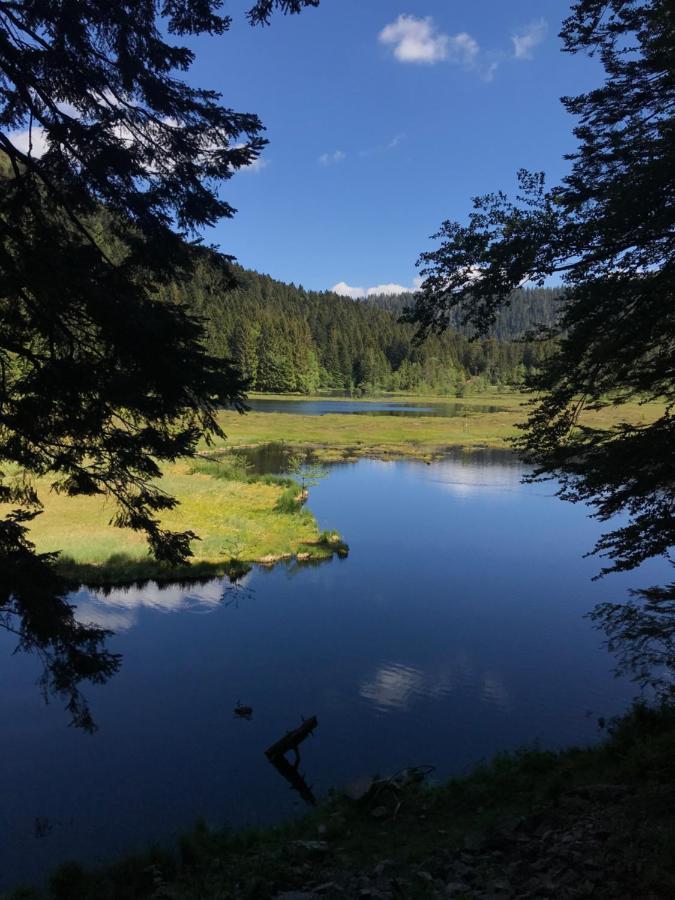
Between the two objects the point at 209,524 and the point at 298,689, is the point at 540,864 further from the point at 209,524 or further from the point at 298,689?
the point at 209,524

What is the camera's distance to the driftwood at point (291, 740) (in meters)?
11.0

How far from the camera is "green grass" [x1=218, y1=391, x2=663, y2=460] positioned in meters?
57.4

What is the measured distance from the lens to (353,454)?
54094 millimetres

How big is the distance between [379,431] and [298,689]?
187ft

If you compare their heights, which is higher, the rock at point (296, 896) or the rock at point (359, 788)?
the rock at point (296, 896)

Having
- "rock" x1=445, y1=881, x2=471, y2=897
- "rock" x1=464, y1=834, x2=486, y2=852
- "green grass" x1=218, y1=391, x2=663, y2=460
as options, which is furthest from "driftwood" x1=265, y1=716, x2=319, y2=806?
"green grass" x1=218, y1=391, x2=663, y2=460

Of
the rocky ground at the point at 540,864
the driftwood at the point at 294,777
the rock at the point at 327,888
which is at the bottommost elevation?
the driftwood at the point at 294,777

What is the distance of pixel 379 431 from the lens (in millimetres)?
69812

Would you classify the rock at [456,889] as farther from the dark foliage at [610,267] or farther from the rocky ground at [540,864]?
the dark foliage at [610,267]

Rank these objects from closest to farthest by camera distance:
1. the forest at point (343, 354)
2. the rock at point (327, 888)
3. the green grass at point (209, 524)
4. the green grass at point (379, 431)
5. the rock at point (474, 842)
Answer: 1. the rock at point (327, 888)
2. the rock at point (474, 842)
3. the green grass at point (209, 524)
4. the green grass at point (379, 431)
5. the forest at point (343, 354)

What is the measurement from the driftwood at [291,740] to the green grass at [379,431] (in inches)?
1568

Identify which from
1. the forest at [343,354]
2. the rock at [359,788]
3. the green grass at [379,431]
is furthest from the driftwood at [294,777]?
the forest at [343,354]

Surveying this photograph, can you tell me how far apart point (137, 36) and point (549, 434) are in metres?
7.88

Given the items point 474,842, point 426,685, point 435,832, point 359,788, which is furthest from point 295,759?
point 474,842
